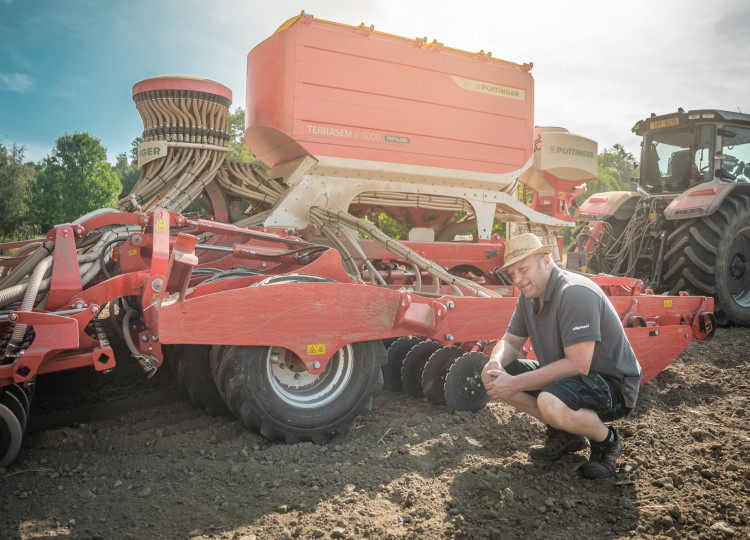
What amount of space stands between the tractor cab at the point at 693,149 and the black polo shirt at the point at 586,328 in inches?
221

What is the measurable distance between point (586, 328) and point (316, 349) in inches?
51.6

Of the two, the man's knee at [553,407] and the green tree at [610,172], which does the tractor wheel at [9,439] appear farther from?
the green tree at [610,172]

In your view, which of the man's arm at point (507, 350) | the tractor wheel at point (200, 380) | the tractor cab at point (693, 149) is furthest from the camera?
the tractor cab at point (693, 149)

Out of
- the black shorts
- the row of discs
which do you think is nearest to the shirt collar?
the black shorts

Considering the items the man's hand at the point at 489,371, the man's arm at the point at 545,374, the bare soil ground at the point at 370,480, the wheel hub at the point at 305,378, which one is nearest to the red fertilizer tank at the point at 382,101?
the wheel hub at the point at 305,378

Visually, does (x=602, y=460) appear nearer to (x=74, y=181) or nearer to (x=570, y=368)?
(x=570, y=368)

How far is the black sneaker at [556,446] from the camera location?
2.97 m

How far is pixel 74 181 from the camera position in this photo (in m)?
32.9

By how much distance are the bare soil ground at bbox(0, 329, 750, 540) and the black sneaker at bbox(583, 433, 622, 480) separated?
0.15ft

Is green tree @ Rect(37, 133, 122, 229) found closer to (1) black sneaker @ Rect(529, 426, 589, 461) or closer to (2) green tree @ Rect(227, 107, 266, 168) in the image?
(2) green tree @ Rect(227, 107, 266, 168)

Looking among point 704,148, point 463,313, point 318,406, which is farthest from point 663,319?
point 704,148

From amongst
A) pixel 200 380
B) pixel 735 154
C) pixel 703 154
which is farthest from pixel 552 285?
pixel 735 154

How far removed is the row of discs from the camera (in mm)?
3596

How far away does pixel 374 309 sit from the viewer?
3232 mm
